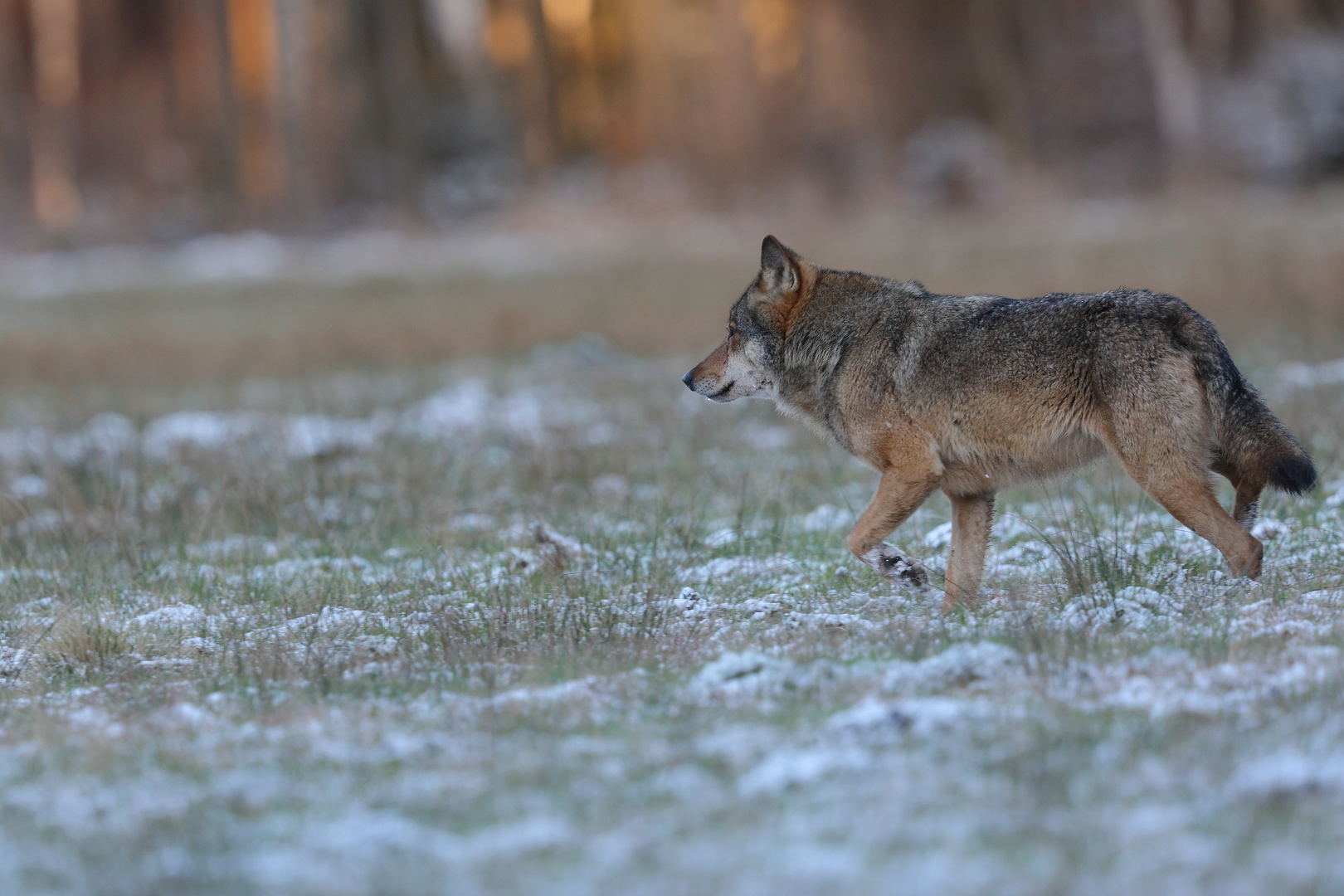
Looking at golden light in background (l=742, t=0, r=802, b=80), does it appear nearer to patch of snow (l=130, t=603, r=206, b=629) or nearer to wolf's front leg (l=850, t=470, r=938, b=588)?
wolf's front leg (l=850, t=470, r=938, b=588)

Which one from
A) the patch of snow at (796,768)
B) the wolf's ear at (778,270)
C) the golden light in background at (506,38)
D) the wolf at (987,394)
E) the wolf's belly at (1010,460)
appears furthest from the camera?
the golden light in background at (506,38)

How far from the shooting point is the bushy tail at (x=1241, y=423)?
16.4 feet

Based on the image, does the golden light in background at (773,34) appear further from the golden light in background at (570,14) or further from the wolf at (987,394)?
the wolf at (987,394)

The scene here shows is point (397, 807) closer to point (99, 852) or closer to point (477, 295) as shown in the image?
point (99, 852)

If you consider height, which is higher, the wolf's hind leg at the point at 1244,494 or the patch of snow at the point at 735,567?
the wolf's hind leg at the point at 1244,494

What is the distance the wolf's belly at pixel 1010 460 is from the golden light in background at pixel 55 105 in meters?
34.8

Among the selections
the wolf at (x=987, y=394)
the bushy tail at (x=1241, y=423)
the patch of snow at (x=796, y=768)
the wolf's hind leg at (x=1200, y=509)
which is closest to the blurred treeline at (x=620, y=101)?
the wolf at (x=987, y=394)

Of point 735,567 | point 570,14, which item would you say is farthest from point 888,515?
point 570,14

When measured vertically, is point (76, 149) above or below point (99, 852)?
above

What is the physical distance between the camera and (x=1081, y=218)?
2297cm

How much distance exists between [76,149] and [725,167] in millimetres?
23294

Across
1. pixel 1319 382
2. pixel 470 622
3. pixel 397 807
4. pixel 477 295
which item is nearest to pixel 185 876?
pixel 397 807

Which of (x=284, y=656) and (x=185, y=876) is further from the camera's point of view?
(x=284, y=656)

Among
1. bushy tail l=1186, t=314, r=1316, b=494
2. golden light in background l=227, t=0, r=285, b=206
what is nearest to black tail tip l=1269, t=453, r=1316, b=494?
bushy tail l=1186, t=314, r=1316, b=494
